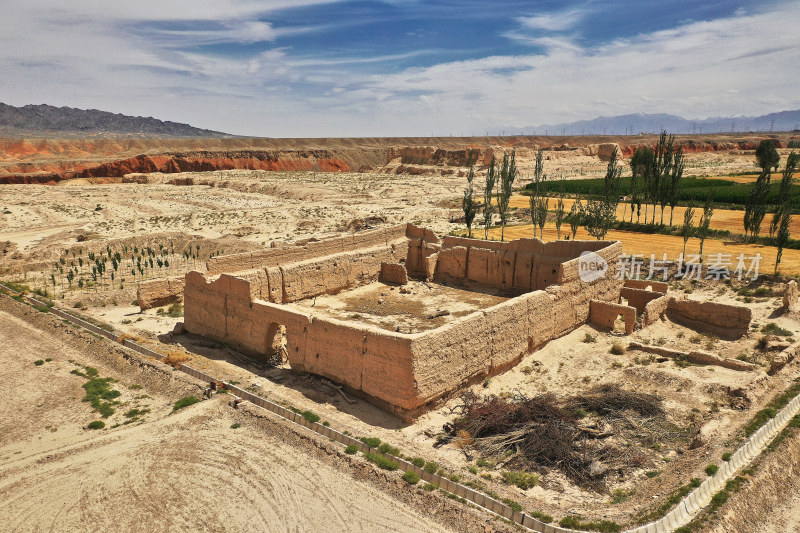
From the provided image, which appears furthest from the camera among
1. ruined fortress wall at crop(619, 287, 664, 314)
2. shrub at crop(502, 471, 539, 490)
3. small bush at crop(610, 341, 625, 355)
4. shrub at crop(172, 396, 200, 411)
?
ruined fortress wall at crop(619, 287, 664, 314)

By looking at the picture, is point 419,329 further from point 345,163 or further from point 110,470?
point 345,163

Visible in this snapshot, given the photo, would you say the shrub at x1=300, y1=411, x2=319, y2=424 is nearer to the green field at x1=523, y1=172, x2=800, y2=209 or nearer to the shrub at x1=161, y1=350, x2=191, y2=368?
the shrub at x1=161, y1=350, x2=191, y2=368

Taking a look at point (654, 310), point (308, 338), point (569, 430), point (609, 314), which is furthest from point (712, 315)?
point (308, 338)

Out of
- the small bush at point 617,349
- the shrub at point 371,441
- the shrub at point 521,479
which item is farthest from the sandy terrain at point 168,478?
the small bush at point 617,349

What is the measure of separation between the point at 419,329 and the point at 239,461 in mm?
7715

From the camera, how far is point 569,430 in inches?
452

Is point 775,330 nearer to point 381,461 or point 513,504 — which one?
point 513,504

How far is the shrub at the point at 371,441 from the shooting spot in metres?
11.2

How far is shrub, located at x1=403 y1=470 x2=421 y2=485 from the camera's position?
33.0 ft

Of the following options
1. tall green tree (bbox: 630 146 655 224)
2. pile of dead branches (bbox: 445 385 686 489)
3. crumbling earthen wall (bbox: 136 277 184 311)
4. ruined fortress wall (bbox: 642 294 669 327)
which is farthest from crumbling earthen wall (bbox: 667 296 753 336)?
tall green tree (bbox: 630 146 655 224)

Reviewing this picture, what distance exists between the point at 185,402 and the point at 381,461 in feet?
19.1

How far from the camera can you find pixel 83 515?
9578 millimetres

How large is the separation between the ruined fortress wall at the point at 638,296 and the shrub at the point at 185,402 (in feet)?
50.6

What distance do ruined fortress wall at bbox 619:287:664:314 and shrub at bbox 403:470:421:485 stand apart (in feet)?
44.1
